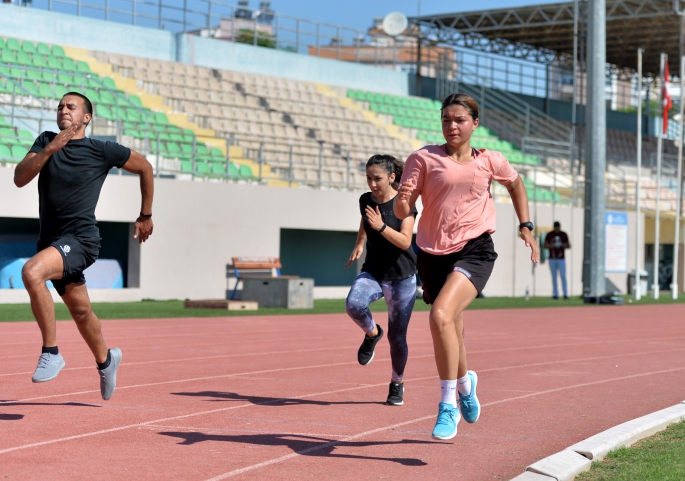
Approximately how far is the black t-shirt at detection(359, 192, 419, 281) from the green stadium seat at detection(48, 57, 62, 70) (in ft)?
72.6

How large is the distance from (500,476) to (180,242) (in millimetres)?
19236

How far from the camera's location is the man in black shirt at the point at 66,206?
684 cm

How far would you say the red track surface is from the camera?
18.9 ft

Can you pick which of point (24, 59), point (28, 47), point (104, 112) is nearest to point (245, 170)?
point (104, 112)

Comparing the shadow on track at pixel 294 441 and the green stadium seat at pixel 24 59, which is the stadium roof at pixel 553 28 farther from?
the shadow on track at pixel 294 441

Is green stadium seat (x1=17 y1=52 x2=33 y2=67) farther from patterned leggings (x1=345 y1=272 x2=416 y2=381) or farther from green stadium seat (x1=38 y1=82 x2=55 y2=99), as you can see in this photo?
patterned leggings (x1=345 y1=272 x2=416 y2=381)

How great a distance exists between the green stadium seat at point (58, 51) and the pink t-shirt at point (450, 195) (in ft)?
84.4

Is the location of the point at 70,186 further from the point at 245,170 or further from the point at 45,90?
the point at 45,90

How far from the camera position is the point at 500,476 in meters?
5.51

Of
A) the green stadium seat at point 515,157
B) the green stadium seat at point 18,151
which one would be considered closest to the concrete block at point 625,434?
the green stadium seat at point 18,151

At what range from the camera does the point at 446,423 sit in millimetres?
5934

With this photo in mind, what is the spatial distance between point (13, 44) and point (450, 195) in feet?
82.8

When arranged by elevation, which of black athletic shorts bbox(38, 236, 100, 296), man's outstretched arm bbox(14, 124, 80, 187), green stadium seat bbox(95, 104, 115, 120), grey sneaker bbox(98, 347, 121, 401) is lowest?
grey sneaker bbox(98, 347, 121, 401)

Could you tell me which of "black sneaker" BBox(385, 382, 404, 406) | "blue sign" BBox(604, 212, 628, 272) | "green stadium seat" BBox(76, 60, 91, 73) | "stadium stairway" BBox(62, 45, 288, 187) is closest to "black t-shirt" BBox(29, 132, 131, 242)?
"black sneaker" BBox(385, 382, 404, 406)
